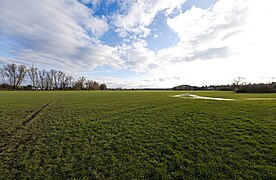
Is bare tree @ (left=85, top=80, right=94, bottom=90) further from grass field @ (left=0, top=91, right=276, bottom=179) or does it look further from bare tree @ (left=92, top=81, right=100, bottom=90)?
grass field @ (left=0, top=91, right=276, bottom=179)

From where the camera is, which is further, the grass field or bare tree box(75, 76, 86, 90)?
bare tree box(75, 76, 86, 90)

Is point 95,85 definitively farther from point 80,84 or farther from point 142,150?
point 142,150

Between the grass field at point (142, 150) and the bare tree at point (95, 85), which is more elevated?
the bare tree at point (95, 85)

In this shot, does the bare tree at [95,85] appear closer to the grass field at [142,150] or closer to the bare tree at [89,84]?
the bare tree at [89,84]

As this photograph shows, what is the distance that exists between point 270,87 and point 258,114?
171 feet

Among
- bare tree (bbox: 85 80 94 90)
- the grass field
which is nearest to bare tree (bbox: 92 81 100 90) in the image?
bare tree (bbox: 85 80 94 90)

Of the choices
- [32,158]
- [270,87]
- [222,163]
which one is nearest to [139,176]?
[222,163]

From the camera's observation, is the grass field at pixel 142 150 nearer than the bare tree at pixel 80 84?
Yes

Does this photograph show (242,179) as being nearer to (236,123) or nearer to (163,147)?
(163,147)

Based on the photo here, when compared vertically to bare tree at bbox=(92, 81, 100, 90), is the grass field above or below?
below

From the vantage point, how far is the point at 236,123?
11.0 metres

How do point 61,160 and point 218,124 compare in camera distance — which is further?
point 218,124

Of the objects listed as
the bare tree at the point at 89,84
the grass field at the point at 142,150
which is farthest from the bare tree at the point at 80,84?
the grass field at the point at 142,150

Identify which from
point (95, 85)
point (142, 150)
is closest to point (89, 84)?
point (95, 85)
